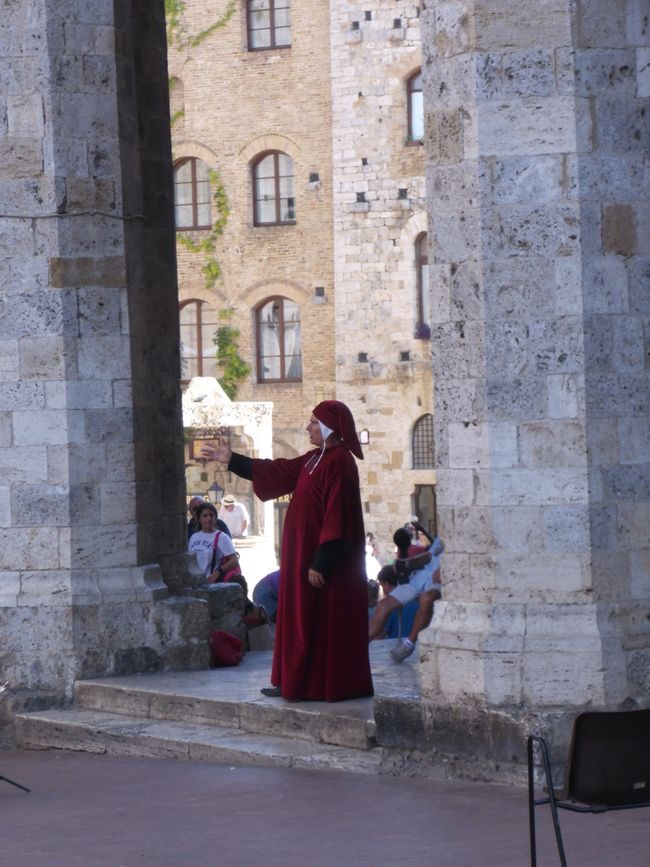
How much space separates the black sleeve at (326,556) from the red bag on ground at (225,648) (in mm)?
1919

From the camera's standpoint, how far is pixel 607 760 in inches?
212

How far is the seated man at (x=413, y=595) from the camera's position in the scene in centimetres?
1053

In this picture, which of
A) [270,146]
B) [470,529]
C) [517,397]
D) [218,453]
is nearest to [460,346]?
[517,397]

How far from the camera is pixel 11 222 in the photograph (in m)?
10.4

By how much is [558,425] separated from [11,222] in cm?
392

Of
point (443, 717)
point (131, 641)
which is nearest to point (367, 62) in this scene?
point (131, 641)

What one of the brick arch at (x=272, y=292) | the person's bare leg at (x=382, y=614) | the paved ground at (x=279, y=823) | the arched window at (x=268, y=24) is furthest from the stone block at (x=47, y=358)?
the arched window at (x=268, y=24)

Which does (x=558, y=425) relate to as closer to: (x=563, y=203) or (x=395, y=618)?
(x=563, y=203)

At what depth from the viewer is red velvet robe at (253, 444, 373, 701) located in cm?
946

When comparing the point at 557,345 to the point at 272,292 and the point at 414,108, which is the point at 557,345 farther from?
the point at 272,292

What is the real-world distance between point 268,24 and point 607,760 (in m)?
31.5

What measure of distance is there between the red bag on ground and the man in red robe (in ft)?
4.71

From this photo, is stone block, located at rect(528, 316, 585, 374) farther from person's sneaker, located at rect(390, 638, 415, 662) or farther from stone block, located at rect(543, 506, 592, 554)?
person's sneaker, located at rect(390, 638, 415, 662)

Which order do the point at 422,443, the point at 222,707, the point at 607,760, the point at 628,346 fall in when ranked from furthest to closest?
the point at 422,443 → the point at 222,707 → the point at 628,346 → the point at 607,760
